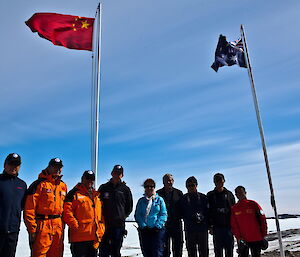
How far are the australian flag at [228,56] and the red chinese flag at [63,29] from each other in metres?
3.91

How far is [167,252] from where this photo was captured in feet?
23.3

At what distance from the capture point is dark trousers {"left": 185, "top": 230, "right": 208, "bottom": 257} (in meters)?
6.93

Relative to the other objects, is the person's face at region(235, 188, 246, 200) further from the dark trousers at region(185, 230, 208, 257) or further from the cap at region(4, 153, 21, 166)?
the cap at region(4, 153, 21, 166)

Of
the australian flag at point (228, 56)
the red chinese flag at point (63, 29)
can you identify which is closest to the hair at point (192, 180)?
the australian flag at point (228, 56)

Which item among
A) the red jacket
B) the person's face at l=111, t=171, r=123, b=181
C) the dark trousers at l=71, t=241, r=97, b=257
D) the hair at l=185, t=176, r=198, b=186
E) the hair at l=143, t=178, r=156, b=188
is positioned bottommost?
the dark trousers at l=71, t=241, r=97, b=257

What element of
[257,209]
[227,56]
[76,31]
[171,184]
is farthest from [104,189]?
[227,56]

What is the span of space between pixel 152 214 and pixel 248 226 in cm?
214

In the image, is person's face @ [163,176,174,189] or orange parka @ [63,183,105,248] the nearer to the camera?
orange parka @ [63,183,105,248]

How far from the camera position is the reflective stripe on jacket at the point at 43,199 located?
5551 mm

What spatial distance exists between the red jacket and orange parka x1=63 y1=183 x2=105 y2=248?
2.87 m

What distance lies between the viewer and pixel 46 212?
572 centimetres

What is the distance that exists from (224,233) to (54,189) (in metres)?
3.78

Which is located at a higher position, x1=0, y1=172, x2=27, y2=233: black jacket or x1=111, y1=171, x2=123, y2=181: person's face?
x1=111, y1=171, x2=123, y2=181: person's face

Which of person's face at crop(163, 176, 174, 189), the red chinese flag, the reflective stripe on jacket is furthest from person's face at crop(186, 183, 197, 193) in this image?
the red chinese flag
